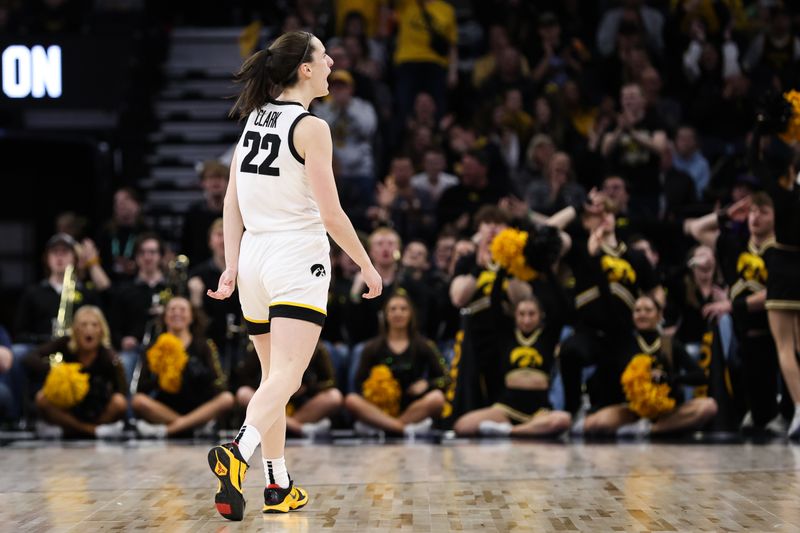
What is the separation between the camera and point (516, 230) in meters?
9.72

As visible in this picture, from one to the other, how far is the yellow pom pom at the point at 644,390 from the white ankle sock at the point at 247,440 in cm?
465

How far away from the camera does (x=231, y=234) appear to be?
17.8 feet

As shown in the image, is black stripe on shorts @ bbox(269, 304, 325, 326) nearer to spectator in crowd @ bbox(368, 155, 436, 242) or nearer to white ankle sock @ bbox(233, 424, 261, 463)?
white ankle sock @ bbox(233, 424, 261, 463)

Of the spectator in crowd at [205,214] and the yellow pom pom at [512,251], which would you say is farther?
the spectator in crowd at [205,214]

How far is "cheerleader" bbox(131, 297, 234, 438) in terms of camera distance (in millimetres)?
9664

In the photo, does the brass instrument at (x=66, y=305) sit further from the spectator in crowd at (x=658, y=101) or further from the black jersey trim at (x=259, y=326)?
the spectator in crowd at (x=658, y=101)

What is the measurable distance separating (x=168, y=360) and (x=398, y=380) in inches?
67.7

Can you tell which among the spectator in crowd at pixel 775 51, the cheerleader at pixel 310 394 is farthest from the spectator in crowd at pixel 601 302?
the spectator in crowd at pixel 775 51

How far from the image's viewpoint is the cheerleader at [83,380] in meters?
9.67

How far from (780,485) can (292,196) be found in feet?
9.08

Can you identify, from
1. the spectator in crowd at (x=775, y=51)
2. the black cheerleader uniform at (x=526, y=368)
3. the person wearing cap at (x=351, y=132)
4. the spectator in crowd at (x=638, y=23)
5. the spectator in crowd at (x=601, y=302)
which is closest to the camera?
the black cheerleader uniform at (x=526, y=368)

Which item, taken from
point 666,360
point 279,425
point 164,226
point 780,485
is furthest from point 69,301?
point 780,485

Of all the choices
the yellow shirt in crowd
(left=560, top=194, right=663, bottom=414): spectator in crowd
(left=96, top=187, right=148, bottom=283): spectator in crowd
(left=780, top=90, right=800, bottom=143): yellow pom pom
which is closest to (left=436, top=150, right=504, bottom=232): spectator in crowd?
(left=560, top=194, right=663, bottom=414): spectator in crowd

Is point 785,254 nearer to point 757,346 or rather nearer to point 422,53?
point 757,346
